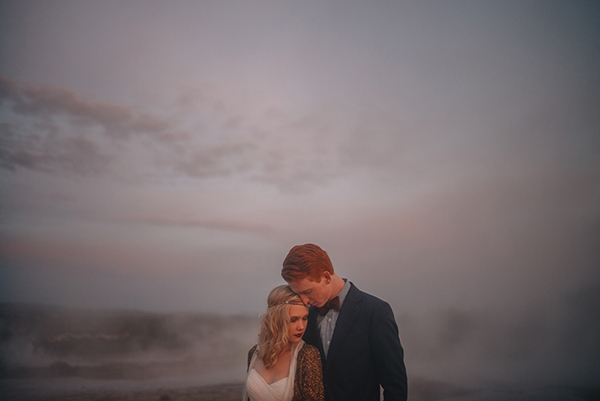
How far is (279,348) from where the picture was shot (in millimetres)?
2766

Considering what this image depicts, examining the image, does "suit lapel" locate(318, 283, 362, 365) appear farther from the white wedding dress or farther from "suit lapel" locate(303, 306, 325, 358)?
the white wedding dress

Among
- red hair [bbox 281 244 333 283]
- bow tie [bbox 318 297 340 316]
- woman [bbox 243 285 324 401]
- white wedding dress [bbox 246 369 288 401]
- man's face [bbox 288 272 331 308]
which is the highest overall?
red hair [bbox 281 244 333 283]

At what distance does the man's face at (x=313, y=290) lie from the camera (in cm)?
258

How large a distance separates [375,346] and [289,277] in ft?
2.81

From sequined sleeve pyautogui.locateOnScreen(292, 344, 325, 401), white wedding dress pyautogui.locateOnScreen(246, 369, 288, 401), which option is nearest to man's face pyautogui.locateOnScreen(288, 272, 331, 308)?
sequined sleeve pyautogui.locateOnScreen(292, 344, 325, 401)

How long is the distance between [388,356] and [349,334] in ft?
1.08

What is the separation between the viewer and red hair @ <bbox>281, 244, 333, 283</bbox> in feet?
8.36

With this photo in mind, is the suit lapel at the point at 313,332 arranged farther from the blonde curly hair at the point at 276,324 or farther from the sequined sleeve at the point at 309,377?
the blonde curly hair at the point at 276,324

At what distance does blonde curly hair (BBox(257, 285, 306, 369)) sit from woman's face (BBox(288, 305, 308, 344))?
3 centimetres

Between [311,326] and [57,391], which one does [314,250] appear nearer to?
[311,326]

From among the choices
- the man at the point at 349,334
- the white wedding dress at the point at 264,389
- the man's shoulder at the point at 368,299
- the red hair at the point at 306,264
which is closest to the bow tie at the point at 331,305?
the man at the point at 349,334

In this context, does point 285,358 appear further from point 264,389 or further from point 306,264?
point 306,264

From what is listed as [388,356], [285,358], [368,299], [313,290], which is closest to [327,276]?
[313,290]

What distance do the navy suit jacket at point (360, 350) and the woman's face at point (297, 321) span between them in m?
0.29
